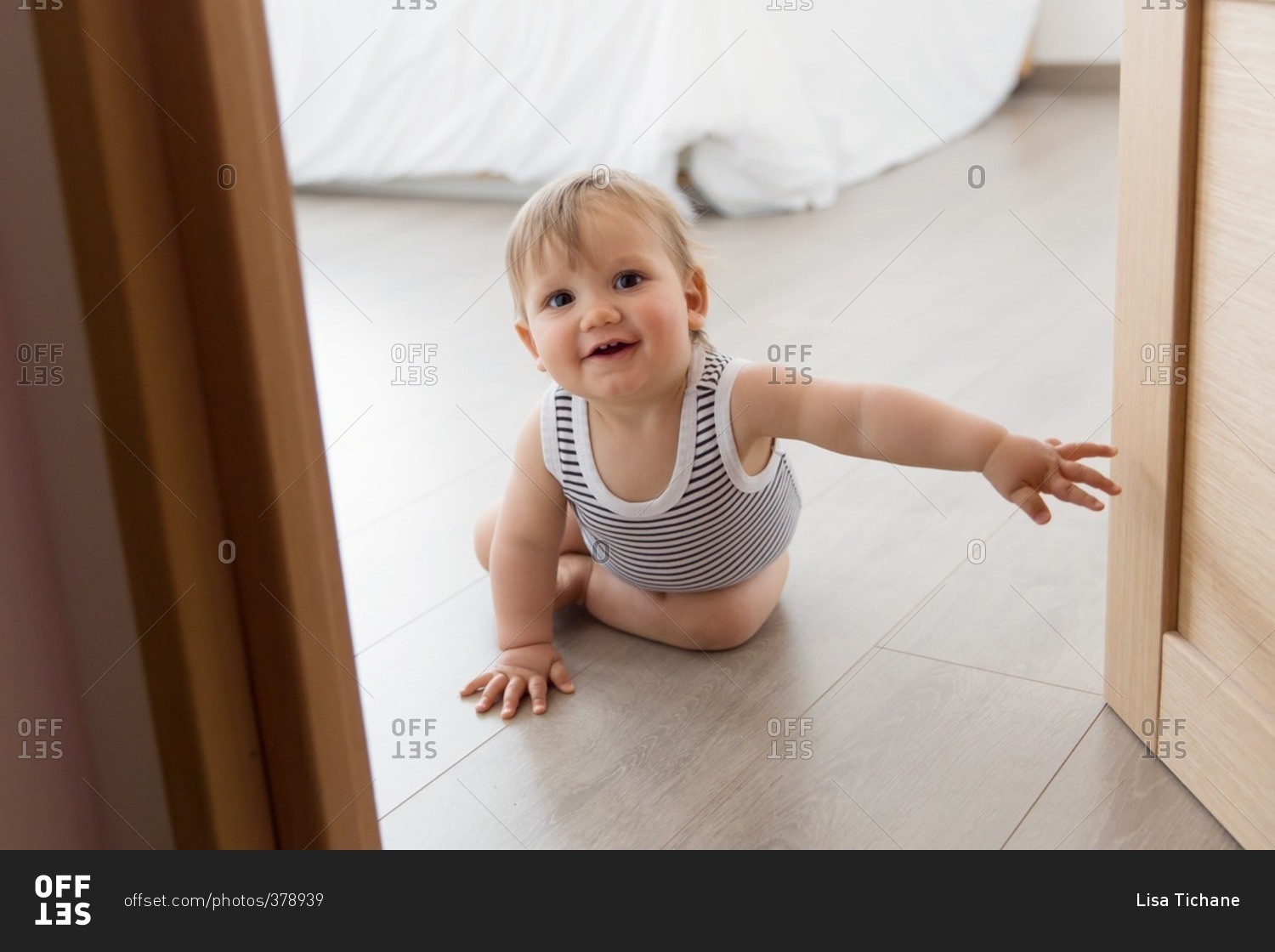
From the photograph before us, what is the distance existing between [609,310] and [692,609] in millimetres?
296

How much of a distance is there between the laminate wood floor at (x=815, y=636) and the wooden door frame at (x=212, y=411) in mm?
249

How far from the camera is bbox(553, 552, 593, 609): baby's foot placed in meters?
1.25

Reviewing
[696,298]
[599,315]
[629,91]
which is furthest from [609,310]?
[629,91]

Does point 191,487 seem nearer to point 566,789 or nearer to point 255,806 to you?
point 255,806

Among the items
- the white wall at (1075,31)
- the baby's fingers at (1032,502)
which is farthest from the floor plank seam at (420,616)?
the white wall at (1075,31)

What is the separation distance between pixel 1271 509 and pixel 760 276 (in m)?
1.52

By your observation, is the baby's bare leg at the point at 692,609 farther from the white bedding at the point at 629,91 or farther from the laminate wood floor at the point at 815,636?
the white bedding at the point at 629,91

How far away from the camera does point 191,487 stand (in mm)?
669

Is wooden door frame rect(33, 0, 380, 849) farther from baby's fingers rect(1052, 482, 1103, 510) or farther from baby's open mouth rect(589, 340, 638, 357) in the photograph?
baby's fingers rect(1052, 482, 1103, 510)

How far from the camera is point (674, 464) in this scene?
1115 millimetres

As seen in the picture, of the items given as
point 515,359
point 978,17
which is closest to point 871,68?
point 978,17

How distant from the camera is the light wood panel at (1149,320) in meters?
0.84

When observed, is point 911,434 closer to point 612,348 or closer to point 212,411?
point 612,348

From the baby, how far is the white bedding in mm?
1457
